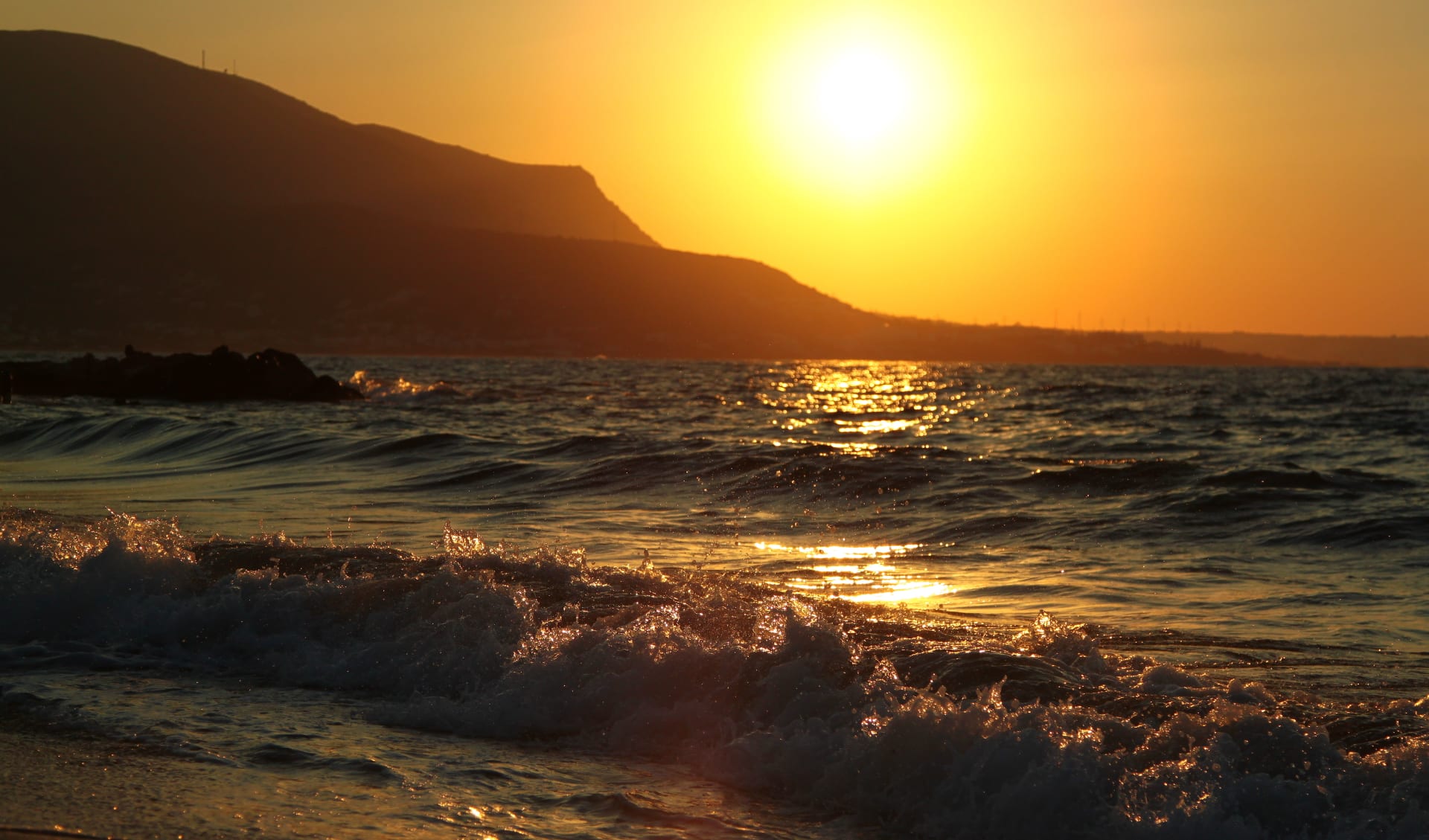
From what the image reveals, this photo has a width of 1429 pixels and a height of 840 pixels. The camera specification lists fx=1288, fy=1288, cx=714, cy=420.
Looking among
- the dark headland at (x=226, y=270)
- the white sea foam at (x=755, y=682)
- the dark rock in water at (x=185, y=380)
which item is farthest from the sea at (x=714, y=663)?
the dark headland at (x=226, y=270)

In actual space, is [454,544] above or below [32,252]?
below

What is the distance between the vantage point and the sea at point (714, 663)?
5363mm

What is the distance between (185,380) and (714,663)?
40.4 meters

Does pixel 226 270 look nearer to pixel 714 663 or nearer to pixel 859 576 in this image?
pixel 859 576

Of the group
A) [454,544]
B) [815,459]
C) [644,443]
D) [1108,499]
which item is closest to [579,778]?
[454,544]

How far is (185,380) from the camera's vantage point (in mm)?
43156

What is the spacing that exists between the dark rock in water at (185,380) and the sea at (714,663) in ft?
89.3

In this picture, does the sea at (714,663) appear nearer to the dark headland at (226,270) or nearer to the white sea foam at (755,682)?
the white sea foam at (755,682)

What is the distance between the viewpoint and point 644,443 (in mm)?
22453

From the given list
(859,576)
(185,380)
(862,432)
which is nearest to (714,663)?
(859,576)

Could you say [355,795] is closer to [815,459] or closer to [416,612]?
[416,612]

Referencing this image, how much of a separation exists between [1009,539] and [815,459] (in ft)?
20.8

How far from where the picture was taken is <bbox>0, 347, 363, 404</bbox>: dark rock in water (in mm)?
43031

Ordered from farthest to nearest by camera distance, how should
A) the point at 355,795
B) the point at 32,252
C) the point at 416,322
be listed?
1. the point at 416,322
2. the point at 32,252
3. the point at 355,795
